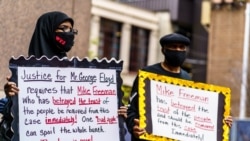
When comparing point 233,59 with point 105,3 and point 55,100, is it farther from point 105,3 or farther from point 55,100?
point 55,100

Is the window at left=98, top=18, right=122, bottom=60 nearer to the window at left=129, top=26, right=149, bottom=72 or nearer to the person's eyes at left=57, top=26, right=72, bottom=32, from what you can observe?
the window at left=129, top=26, right=149, bottom=72

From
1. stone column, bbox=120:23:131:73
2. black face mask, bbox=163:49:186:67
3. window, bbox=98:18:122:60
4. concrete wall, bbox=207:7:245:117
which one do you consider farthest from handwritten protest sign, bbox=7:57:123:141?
concrete wall, bbox=207:7:245:117

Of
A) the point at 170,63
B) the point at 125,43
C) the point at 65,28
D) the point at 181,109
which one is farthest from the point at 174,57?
the point at 125,43

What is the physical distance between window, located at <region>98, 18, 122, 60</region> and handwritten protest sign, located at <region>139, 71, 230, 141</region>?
73.9ft

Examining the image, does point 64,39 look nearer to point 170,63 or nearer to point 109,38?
point 170,63

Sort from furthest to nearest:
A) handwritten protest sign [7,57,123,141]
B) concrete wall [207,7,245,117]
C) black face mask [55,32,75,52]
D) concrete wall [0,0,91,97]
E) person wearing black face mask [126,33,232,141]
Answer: concrete wall [207,7,245,117] < concrete wall [0,0,91,97] < person wearing black face mask [126,33,232,141] < black face mask [55,32,75,52] < handwritten protest sign [7,57,123,141]

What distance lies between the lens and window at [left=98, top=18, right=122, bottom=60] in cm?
2841

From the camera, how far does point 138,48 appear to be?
31.1 meters

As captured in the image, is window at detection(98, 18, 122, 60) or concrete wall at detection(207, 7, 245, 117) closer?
window at detection(98, 18, 122, 60)

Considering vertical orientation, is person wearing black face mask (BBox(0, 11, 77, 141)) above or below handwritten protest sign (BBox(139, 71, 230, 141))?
above

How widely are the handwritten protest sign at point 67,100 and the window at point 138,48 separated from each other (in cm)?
2548

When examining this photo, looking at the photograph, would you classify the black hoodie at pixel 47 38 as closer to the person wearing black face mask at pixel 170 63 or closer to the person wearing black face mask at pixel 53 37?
the person wearing black face mask at pixel 53 37

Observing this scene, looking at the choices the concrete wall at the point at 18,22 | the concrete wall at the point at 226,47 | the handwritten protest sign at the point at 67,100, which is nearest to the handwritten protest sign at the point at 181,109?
the handwritten protest sign at the point at 67,100

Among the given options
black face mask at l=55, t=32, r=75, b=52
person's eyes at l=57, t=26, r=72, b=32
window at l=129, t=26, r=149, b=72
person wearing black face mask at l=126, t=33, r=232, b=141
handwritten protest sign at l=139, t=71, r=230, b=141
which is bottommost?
window at l=129, t=26, r=149, b=72
